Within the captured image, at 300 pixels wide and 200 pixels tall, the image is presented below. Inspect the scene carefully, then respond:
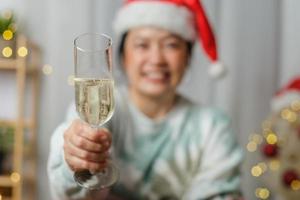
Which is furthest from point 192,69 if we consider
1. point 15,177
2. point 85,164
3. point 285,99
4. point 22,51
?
point 85,164

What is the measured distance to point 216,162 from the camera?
1.09 metres

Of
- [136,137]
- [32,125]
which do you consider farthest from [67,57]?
[136,137]

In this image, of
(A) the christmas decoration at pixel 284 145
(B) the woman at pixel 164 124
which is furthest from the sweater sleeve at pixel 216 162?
(A) the christmas decoration at pixel 284 145

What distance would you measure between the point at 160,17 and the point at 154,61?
3.9 inches

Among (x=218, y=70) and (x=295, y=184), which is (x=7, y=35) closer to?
(x=218, y=70)

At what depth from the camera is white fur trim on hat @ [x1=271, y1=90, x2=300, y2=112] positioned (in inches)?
55.5

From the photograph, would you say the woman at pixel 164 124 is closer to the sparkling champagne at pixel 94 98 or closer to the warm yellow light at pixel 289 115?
the warm yellow light at pixel 289 115

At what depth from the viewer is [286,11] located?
5.08 feet

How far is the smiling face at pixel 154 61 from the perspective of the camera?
1.10 metres

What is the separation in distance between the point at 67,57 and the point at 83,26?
102 millimetres

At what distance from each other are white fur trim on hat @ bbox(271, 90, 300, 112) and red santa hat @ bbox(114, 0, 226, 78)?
36 cm

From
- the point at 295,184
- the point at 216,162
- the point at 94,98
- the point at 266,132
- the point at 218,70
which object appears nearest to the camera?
the point at 94,98

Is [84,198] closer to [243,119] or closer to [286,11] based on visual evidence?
[243,119]

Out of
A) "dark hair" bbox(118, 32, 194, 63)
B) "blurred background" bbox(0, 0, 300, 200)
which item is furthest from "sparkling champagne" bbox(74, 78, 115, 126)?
"blurred background" bbox(0, 0, 300, 200)
